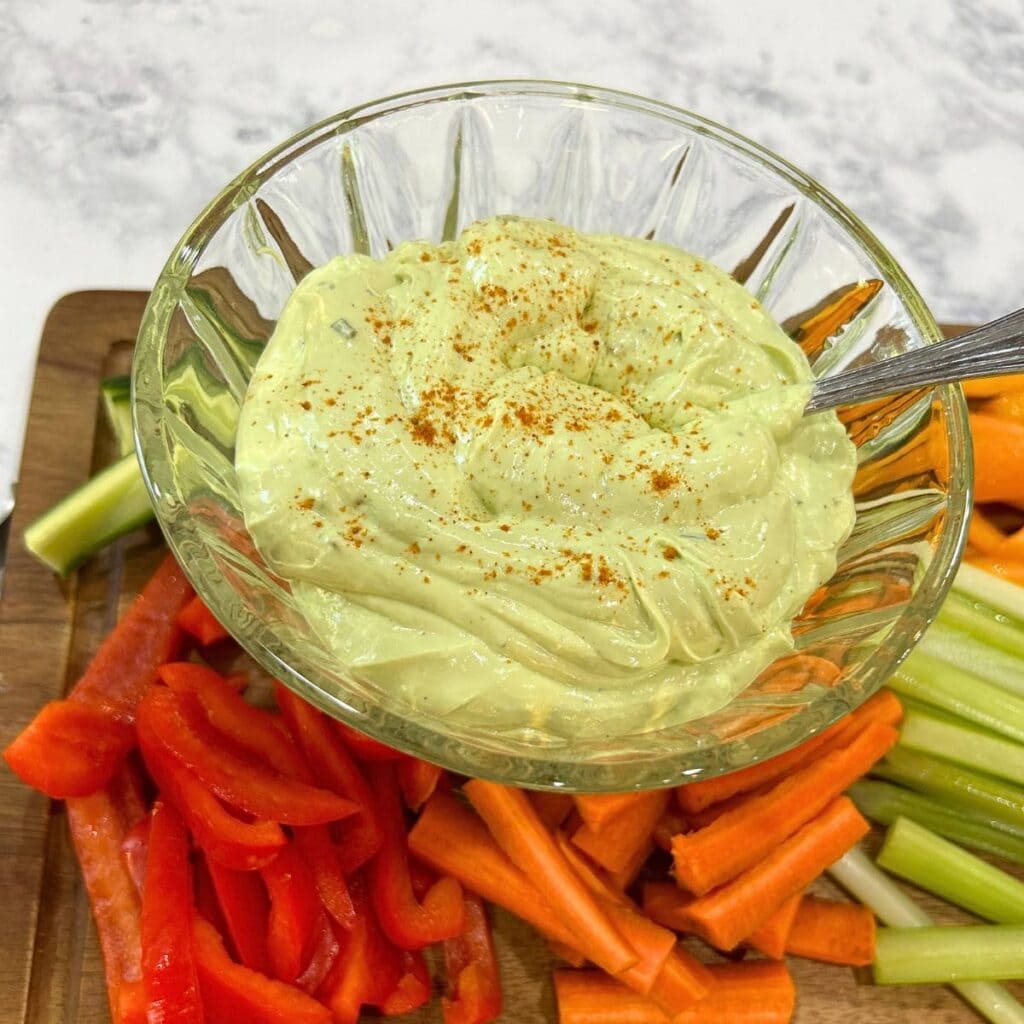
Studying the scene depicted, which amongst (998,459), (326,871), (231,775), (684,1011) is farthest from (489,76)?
(684,1011)

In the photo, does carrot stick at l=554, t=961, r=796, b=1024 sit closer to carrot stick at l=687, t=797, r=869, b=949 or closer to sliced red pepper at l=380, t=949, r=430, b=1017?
carrot stick at l=687, t=797, r=869, b=949

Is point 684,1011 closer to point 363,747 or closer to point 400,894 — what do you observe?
point 400,894

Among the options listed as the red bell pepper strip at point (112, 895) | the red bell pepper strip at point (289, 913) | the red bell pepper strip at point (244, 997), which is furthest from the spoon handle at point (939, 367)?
the red bell pepper strip at point (112, 895)

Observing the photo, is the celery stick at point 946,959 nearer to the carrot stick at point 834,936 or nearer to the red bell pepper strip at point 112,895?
the carrot stick at point 834,936

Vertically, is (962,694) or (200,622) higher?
(962,694)

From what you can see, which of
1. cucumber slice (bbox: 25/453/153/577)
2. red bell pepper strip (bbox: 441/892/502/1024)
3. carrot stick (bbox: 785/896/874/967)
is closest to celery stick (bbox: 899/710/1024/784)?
carrot stick (bbox: 785/896/874/967)
